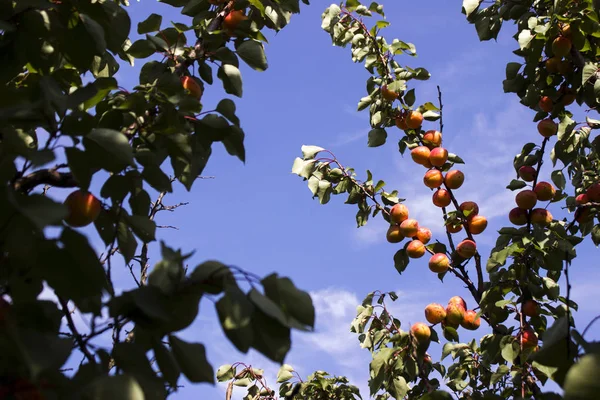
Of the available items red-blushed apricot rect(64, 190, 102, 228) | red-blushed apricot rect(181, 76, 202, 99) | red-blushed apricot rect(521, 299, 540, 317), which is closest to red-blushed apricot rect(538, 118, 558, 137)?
red-blushed apricot rect(521, 299, 540, 317)

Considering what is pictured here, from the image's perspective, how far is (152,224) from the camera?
51.9 inches

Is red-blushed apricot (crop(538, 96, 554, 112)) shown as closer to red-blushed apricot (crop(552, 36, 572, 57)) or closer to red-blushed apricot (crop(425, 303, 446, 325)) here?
red-blushed apricot (crop(552, 36, 572, 57))

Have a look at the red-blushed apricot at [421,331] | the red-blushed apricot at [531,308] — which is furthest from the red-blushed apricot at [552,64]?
the red-blushed apricot at [421,331]

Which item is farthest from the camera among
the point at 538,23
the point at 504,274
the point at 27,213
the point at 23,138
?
the point at 538,23

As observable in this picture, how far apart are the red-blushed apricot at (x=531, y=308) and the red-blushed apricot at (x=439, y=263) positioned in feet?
1.41

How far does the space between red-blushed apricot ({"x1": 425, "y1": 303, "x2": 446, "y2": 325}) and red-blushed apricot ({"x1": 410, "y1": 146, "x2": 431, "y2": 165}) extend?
0.77 metres

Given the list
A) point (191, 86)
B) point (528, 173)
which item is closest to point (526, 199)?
point (528, 173)

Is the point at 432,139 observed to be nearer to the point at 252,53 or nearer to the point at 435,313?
the point at 435,313

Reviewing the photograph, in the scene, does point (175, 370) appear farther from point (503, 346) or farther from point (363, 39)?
point (363, 39)

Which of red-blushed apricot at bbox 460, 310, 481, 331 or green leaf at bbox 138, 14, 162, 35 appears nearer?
green leaf at bbox 138, 14, 162, 35

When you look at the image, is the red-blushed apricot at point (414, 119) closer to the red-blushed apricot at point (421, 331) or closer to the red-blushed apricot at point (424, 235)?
the red-blushed apricot at point (424, 235)

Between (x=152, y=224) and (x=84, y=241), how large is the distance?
30cm

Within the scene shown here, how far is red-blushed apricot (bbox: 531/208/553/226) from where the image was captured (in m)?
2.76

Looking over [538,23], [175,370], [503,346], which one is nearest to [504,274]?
[503,346]
